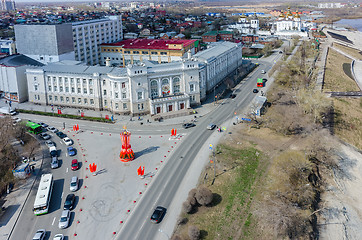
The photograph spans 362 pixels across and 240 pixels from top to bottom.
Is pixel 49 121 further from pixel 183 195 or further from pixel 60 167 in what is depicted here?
pixel 183 195

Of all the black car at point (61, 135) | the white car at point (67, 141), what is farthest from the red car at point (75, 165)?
the black car at point (61, 135)

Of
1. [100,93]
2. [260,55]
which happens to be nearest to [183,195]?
[100,93]

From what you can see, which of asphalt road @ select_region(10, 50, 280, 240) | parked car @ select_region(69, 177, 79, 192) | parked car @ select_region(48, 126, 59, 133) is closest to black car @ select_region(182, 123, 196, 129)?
asphalt road @ select_region(10, 50, 280, 240)

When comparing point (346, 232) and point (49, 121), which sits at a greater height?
point (49, 121)

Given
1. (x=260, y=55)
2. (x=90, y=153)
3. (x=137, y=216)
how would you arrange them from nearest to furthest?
1. (x=137, y=216)
2. (x=90, y=153)
3. (x=260, y=55)

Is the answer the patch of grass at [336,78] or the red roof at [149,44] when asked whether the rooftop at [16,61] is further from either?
the patch of grass at [336,78]

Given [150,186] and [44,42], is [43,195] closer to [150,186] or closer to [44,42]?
[150,186]


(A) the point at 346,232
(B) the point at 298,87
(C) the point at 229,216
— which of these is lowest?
(A) the point at 346,232
